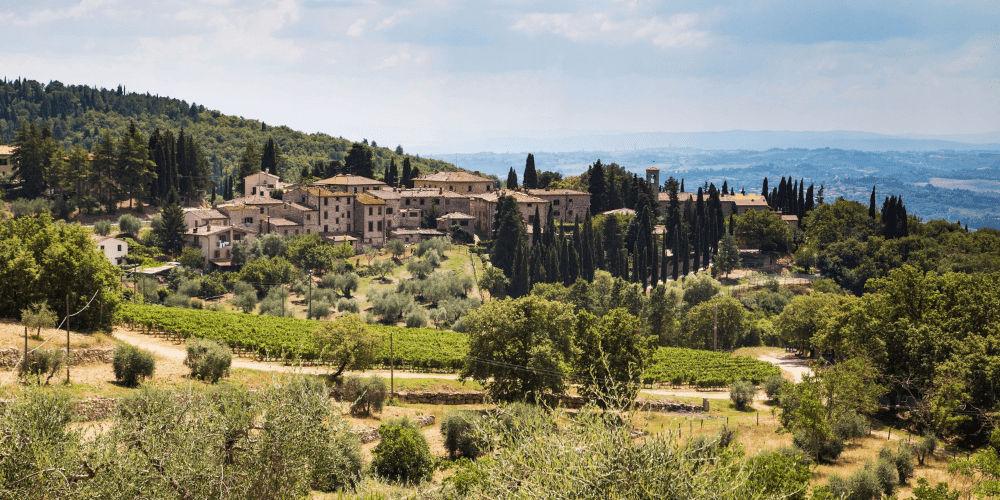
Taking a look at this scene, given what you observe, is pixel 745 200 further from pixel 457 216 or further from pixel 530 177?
pixel 457 216

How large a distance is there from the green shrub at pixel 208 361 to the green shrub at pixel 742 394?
1024 inches

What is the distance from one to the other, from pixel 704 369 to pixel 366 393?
2508 centimetres

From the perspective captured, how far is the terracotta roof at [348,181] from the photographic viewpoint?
84387 mm

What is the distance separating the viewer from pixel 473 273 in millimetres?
74500

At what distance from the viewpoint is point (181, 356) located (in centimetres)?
3728

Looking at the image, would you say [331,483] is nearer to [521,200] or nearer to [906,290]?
[906,290]

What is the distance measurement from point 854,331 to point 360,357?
81.1ft

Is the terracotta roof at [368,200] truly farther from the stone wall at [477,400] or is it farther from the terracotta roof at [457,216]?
the stone wall at [477,400]

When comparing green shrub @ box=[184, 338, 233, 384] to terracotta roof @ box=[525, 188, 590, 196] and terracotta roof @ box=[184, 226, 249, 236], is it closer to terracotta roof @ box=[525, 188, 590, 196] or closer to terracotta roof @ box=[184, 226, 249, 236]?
terracotta roof @ box=[184, 226, 249, 236]

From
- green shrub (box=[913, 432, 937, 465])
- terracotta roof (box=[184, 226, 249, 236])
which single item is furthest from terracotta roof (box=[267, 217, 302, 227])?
green shrub (box=[913, 432, 937, 465])

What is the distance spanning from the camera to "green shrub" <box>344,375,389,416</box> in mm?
32969

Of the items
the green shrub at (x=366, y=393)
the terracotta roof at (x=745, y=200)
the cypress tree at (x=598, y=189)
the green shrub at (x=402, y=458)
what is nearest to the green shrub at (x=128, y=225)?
the green shrub at (x=366, y=393)

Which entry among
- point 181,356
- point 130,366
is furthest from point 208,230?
point 130,366

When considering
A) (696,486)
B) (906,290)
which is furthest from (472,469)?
(906,290)
